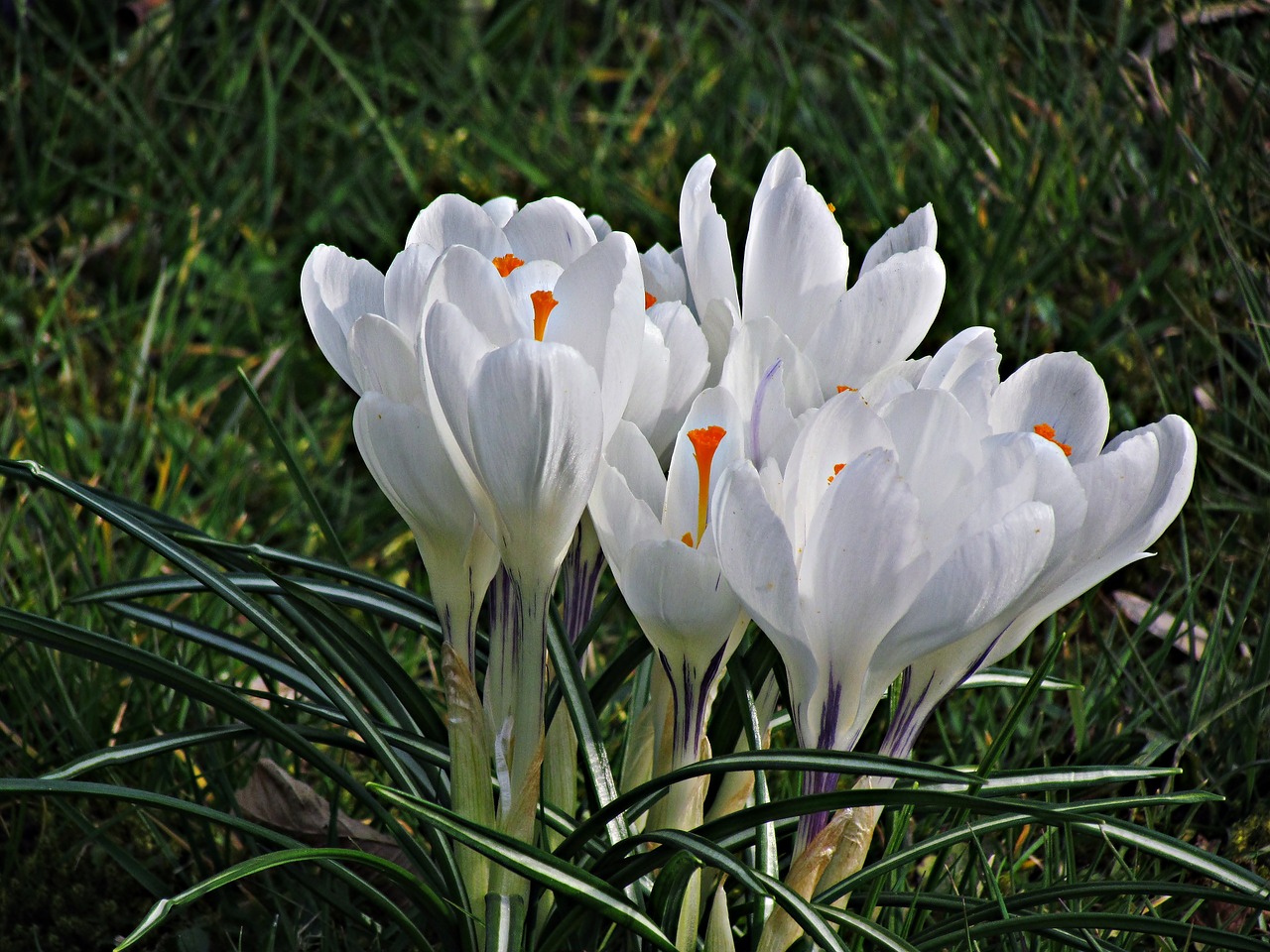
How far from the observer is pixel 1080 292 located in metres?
2.22

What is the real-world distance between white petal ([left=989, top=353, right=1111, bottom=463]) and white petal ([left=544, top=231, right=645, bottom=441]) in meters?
0.25

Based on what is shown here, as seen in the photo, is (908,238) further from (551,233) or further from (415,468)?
(415,468)

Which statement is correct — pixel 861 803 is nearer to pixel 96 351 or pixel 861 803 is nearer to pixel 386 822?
pixel 386 822

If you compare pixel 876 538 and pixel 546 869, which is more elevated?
pixel 876 538

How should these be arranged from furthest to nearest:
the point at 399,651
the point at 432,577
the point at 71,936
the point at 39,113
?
the point at 39,113, the point at 399,651, the point at 71,936, the point at 432,577

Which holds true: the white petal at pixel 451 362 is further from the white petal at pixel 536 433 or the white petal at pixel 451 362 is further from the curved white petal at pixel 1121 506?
the curved white petal at pixel 1121 506

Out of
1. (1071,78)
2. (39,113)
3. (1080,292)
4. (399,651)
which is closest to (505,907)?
(399,651)

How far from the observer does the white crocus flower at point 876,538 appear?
71cm

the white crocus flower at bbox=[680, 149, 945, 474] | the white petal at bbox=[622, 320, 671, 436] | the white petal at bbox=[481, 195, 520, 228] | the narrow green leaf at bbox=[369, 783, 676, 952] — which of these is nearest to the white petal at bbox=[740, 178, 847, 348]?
the white crocus flower at bbox=[680, 149, 945, 474]

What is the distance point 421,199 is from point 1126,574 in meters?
1.54

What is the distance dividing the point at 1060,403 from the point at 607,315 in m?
0.31

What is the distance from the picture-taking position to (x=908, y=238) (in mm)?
963

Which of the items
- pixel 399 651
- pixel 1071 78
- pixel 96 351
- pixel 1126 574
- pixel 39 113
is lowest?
pixel 1126 574

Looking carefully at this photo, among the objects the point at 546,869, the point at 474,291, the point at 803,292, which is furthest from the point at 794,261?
the point at 546,869
